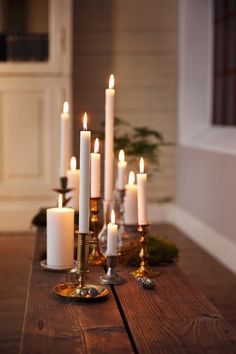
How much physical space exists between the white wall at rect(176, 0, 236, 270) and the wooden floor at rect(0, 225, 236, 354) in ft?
0.64

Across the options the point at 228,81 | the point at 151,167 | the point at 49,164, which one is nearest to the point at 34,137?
the point at 49,164

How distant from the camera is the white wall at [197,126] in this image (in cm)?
456

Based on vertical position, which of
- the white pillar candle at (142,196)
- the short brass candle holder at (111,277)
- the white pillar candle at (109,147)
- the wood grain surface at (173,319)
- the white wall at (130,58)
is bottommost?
the wood grain surface at (173,319)

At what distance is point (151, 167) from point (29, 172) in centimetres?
98

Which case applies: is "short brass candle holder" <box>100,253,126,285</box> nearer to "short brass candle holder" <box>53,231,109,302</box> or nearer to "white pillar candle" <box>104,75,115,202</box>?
"short brass candle holder" <box>53,231,109,302</box>

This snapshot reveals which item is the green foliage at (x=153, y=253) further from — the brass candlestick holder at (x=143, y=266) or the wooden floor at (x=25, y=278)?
the wooden floor at (x=25, y=278)

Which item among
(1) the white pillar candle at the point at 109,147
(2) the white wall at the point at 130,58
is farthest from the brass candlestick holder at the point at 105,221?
(2) the white wall at the point at 130,58

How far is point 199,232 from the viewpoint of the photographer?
4.75 m

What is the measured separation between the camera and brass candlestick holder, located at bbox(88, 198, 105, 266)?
2.01m

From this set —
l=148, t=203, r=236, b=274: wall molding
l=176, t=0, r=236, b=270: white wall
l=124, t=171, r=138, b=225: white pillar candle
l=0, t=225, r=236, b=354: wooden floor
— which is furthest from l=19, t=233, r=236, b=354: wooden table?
l=176, t=0, r=236, b=270: white wall

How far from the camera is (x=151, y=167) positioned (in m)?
5.37

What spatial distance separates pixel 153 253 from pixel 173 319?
57 centimetres

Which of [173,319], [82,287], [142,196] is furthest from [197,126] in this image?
[173,319]

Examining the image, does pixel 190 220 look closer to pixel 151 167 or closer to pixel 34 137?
pixel 151 167
